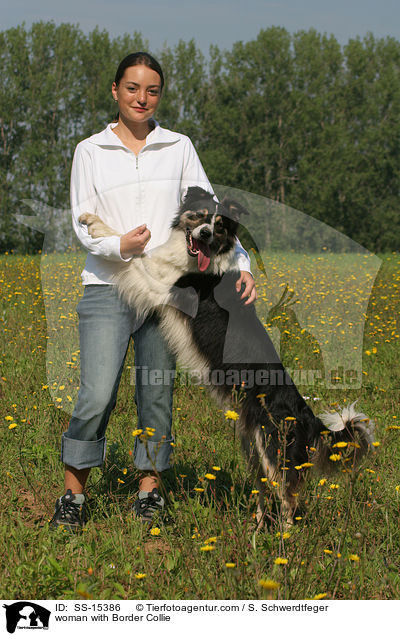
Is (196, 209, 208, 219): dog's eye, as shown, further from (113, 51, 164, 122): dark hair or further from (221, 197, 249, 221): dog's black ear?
(113, 51, 164, 122): dark hair

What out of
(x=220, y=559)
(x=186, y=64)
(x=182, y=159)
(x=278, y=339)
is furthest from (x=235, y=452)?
(x=186, y=64)

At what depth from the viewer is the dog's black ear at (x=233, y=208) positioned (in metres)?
3.47

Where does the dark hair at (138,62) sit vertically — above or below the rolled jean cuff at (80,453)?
above

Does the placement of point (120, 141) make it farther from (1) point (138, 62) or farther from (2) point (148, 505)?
(2) point (148, 505)

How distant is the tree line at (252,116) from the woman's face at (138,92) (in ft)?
64.5

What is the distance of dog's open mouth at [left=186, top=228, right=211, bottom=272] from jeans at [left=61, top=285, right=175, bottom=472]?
2.09ft

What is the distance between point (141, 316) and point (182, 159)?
90cm

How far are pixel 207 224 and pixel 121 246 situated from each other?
87 centimetres

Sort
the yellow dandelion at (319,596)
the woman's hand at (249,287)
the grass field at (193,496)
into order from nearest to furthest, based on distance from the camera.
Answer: the yellow dandelion at (319,596), the grass field at (193,496), the woman's hand at (249,287)

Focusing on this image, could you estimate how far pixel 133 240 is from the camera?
277 centimetres

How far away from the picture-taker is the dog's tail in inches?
118

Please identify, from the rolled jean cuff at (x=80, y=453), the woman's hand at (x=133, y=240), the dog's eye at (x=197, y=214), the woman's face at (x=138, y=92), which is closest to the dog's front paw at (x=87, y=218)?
the woman's hand at (x=133, y=240)
